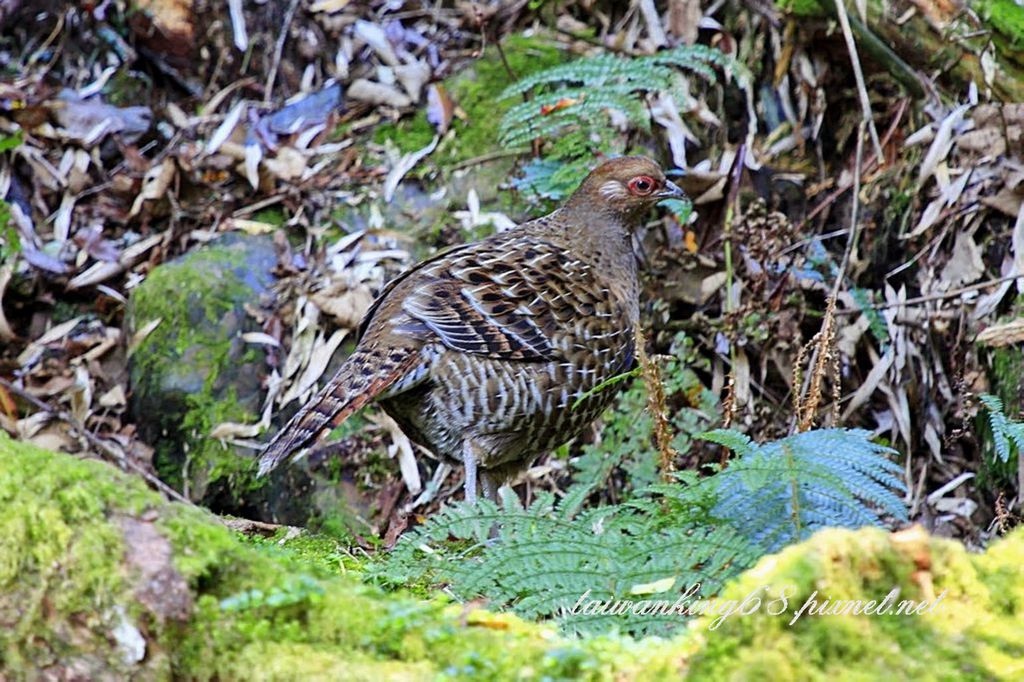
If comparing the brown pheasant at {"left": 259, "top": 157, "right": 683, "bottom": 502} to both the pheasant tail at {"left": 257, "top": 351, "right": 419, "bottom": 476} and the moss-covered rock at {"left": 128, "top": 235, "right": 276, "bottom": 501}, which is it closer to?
the pheasant tail at {"left": 257, "top": 351, "right": 419, "bottom": 476}

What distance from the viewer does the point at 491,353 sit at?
530cm

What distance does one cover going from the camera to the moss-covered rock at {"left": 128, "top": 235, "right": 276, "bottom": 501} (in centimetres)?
659

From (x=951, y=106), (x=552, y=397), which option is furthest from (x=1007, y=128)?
(x=552, y=397)

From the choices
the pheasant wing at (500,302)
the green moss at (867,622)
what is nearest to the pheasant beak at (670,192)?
the pheasant wing at (500,302)

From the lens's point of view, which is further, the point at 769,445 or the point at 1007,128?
the point at 1007,128

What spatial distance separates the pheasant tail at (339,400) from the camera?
484 centimetres

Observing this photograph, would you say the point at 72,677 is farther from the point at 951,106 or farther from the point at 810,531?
the point at 951,106

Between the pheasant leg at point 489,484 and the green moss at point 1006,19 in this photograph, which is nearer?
the pheasant leg at point 489,484

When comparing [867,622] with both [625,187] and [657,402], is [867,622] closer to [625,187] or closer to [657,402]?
[657,402]

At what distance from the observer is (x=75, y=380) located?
277 inches

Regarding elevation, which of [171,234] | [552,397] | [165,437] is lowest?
[165,437]

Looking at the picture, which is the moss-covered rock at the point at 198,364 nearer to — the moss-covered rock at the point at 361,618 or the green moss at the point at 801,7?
the green moss at the point at 801,7

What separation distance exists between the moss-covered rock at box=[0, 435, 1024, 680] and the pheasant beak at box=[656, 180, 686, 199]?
12.8ft

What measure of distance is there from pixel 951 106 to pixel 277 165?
4.26 m
